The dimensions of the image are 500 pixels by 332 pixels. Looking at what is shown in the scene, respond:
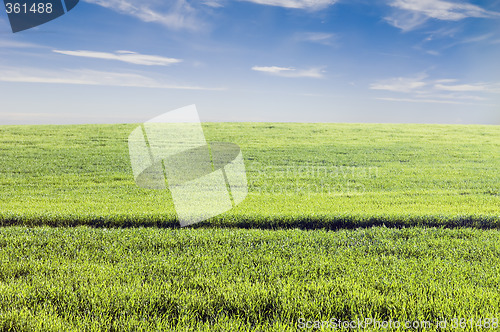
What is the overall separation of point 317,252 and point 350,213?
3117 mm

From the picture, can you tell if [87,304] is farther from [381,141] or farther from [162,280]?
[381,141]

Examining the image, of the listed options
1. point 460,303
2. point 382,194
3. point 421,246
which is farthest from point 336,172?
point 460,303

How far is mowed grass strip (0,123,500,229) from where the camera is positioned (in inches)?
337

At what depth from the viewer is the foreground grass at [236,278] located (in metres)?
4.07

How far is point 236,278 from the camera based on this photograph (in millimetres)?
4977

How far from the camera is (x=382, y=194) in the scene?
39.1ft
